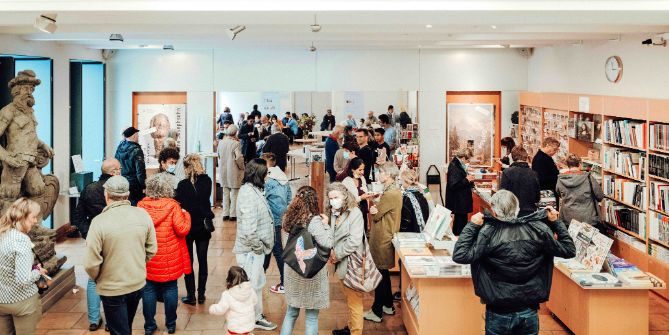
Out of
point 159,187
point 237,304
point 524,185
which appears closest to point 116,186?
point 159,187

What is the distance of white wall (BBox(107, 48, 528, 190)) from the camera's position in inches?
547

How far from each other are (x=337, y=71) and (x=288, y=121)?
13.6ft

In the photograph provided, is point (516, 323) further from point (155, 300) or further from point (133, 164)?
point (133, 164)

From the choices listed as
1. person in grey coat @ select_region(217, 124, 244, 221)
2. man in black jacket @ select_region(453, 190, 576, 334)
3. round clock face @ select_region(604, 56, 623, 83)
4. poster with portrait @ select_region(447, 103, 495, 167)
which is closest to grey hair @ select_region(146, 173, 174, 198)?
man in black jacket @ select_region(453, 190, 576, 334)

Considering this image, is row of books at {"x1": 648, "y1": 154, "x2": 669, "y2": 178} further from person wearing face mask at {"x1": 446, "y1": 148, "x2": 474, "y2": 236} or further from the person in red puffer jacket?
the person in red puffer jacket

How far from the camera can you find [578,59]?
37.9 ft

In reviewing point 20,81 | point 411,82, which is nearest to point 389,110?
point 411,82

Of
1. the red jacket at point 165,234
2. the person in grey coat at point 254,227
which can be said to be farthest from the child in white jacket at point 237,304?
the red jacket at point 165,234

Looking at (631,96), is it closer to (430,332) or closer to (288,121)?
(430,332)

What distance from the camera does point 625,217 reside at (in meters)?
9.23

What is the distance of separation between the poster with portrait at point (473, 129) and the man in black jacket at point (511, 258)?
9.36 m

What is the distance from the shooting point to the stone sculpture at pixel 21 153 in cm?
770

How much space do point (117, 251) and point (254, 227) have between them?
135 cm

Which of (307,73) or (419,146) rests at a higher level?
(307,73)
